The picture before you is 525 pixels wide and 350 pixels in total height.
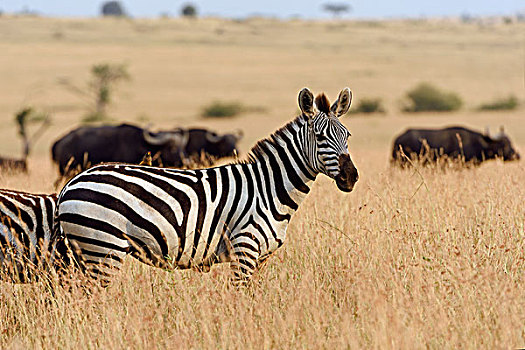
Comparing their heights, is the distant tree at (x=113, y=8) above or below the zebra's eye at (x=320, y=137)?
above

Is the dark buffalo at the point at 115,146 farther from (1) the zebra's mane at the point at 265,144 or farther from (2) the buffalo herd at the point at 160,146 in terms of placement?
(1) the zebra's mane at the point at 265,144

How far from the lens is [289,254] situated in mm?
6191

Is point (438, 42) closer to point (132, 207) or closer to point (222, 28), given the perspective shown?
point (222, 28)

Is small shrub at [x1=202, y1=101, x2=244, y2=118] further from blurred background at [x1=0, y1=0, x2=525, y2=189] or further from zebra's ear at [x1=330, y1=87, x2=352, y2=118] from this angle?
zebra's ear at [x1=330, y1=87, x2=352, y2=118]

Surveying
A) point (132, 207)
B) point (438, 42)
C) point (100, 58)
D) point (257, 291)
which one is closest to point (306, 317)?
point (257, 291)

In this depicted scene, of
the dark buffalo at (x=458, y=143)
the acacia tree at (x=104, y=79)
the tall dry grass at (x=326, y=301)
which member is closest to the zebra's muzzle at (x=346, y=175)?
the tall dry grass at (x=326, y=301)

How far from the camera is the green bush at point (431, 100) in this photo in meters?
44.1

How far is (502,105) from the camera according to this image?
138 feet

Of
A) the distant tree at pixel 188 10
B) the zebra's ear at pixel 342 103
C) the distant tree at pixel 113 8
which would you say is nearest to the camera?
the zebra's ear at pixel 342 103

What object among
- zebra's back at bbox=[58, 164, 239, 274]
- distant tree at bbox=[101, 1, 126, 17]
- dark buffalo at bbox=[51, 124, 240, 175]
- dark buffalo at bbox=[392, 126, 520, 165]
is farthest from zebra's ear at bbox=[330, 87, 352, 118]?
distant tree at bbox=[101, 1, 126, 17]

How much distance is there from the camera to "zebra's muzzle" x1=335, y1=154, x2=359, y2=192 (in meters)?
5.00

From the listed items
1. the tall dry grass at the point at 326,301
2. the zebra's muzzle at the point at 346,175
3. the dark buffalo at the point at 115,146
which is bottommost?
the tall dry grass at the point at 326,301

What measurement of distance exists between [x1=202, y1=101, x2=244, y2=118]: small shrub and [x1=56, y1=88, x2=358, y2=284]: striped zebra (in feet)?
121

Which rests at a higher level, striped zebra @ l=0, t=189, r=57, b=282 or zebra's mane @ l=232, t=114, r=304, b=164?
zebra's mane @ l=232, t=114, r=304, b=164
